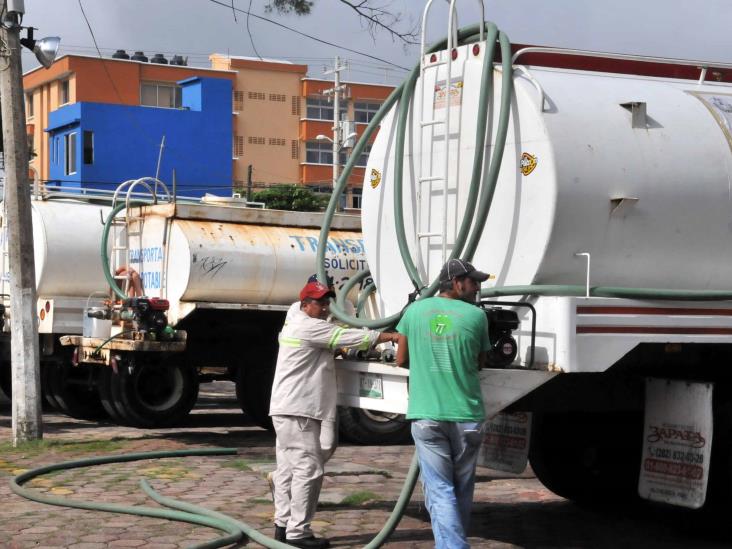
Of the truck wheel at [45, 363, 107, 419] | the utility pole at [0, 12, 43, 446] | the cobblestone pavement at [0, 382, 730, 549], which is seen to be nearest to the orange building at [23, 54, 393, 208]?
the truck wheel at [45, 363, 107, 419]

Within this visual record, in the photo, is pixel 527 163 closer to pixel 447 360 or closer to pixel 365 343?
pixel 447 360

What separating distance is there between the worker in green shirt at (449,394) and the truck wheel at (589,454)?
223 centimetres

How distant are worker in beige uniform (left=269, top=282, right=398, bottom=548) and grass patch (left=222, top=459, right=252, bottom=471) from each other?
3.23 m

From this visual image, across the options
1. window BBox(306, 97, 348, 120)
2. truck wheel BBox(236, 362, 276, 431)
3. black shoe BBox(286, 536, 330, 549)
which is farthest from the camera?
window BBox(306, 97, 348, 120)

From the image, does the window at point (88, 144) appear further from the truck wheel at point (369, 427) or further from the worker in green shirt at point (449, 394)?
the worker in green shirt at point (449, 394)

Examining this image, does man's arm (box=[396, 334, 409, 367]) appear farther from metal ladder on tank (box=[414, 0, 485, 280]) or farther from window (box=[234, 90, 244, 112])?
window (box=[234, 90, 244, 112])

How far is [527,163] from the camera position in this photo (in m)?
7.58

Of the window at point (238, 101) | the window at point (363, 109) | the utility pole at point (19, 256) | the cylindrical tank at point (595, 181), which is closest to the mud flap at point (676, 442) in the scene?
the cylindrical tank at point (595, 181)

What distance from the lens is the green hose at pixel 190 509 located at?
25.5 ft

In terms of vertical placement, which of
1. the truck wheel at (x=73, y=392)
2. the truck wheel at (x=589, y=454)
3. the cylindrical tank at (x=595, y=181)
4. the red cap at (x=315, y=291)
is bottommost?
the truck wheel at (x=73, y=392)

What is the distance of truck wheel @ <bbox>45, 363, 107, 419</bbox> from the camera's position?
53.3 ft

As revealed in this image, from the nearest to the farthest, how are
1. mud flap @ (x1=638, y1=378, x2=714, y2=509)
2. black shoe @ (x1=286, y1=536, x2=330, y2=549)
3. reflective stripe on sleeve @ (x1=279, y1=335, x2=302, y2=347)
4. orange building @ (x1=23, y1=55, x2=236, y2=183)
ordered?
mud flap @ (x1=638, y1=378, x2=714, y2=509), black shoe @ (x1=286, y1=536, x2=330, y2=549), reflective stripe on sleeve @ (x1=279, y1=335, x2=302, y2=347), orange building @ (x1=23, y1=55, x2=236, y2=183)

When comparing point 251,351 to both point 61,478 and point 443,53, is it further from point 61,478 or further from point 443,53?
point 443,53

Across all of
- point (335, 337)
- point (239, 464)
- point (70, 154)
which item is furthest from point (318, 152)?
point (335, 337)
